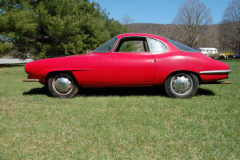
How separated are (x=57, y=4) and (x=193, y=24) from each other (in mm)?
33178

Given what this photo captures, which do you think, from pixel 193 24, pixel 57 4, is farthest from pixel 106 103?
pixel 193 24

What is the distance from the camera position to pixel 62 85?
4586 millimetres

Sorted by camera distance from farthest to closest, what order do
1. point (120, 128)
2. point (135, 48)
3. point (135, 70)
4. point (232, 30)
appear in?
1. point (232, 30)
2. point (135, 48)
3. point (135, 70)
4. point (120, 128)

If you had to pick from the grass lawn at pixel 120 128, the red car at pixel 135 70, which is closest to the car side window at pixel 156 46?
the red car at pixel 135 70

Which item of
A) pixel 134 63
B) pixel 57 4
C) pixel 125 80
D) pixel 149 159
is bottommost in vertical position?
pixel 149 159

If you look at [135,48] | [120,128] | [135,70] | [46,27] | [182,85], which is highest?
[46,27]

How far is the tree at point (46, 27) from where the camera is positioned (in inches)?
671

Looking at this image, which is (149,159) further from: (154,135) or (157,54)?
(157,54)

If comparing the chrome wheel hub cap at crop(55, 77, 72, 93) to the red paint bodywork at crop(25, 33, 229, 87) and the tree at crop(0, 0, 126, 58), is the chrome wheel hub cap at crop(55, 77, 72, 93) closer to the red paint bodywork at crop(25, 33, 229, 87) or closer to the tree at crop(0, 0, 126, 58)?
the red paint bodywork at crop(25, 33, 229, 87)

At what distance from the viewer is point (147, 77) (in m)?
4.45

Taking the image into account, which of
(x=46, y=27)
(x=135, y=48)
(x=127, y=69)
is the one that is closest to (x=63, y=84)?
(x=127, y=69)

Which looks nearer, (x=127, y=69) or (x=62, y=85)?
(x=127, y=69)

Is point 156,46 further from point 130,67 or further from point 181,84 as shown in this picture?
point 181,84

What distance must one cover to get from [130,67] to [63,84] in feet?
5.11
